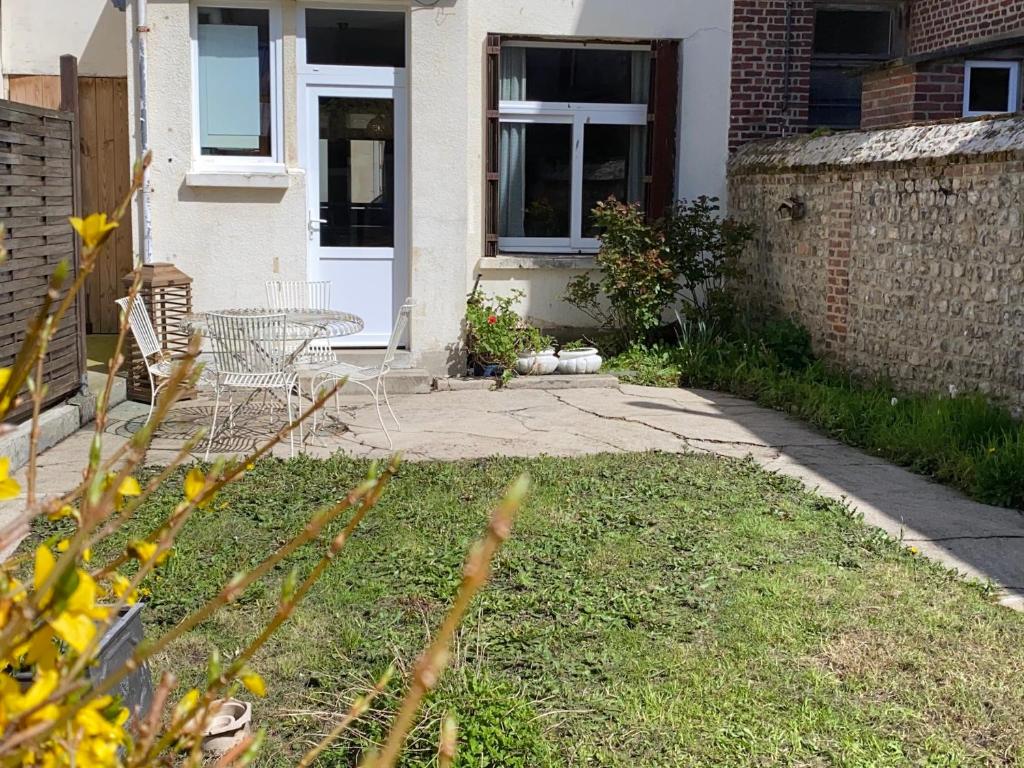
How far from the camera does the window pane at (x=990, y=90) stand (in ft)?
35.4

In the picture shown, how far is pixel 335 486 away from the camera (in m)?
6.66

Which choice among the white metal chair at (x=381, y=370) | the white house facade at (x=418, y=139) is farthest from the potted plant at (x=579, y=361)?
the white metal chair at (x=381, y=370)

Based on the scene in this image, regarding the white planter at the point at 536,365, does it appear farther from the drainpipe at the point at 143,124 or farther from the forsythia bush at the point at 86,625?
the forsythia bush at the point at 86,625

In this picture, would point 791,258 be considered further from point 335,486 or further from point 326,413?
point 335,486

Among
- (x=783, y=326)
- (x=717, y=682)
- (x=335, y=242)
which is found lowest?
(x=717, y=682)

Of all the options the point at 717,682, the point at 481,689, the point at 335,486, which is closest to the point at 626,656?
the point at 717,682

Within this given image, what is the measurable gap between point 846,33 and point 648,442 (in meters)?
6.34

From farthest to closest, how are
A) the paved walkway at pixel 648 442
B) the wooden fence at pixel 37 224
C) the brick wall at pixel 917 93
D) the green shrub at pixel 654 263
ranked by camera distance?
the green shrub at pixel 654 263 → the brick wall at pixel 917 93 → the wooden fence at pixel 37 224 → the paved walkway at pixel 648 442

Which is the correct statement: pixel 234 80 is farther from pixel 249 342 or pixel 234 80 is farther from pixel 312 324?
pixel 249 342

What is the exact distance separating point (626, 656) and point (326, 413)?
5124 millimetres

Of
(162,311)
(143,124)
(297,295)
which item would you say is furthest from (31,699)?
(143,124)

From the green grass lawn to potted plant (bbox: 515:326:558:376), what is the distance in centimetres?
392

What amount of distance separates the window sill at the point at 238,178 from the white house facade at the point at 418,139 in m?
0.02

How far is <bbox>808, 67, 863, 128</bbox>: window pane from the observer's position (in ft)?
40.1
